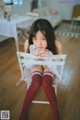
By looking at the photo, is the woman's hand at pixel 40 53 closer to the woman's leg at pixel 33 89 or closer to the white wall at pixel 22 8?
the woman's leg at pixel 33 89

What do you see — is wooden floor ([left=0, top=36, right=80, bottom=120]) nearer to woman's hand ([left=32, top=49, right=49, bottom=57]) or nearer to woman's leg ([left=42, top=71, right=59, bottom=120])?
woman's leg ([left=42, top=71, right=59, bottom=120])

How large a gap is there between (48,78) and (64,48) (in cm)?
217

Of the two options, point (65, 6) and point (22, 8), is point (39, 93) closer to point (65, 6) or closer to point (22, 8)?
point (22, 8)

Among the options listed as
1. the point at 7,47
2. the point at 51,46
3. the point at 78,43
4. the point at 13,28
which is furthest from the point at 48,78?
the point at 78,43

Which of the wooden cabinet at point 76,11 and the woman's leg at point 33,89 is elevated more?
the wooden cabinet at point 76,11

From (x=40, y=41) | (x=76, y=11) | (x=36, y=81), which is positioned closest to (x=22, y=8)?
(x=76, y=11)

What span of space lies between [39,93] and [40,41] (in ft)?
2.61

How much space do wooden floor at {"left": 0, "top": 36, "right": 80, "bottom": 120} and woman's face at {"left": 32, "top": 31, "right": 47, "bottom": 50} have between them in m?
0.70

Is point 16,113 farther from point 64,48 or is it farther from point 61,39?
point 61,39

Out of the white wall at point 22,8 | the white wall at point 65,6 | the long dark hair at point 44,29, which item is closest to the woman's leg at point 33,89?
the long dark hair at point 44,29

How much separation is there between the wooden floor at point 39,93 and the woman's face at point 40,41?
703 mm

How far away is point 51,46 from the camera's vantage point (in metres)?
1.41

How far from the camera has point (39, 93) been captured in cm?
185

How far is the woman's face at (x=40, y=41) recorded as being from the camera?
1305 mm
